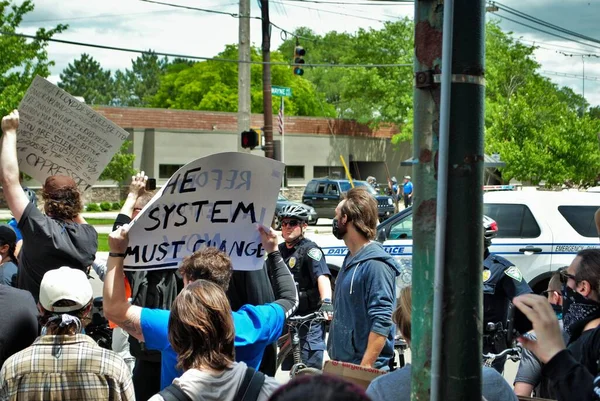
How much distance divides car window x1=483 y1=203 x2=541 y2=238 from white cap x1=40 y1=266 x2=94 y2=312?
28.2 ft

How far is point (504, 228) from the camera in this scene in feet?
37.5

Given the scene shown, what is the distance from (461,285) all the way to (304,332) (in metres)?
4.28

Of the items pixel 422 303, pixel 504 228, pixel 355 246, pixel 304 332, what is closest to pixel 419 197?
pixel 422 303

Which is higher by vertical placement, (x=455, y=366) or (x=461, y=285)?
(x=461, y=285)

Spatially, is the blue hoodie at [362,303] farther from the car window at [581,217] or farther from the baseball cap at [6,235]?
the car window at [581,217]

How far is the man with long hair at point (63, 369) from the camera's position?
343cm

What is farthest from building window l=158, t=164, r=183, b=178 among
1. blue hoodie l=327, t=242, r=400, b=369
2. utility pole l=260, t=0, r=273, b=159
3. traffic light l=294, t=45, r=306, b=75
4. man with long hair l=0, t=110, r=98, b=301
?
blue hoodie l=327, t=242, r=400, b=369

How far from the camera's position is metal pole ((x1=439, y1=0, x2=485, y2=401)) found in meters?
2.51

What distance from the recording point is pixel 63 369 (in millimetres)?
3445

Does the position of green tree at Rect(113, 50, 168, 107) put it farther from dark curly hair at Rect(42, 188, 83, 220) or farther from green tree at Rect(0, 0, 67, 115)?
dark curly hair at Rect(42, 188, 83, 220)

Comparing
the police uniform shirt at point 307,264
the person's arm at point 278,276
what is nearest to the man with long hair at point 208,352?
the person's arm at point 278,276

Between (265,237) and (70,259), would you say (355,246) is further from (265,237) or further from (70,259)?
(70,259)

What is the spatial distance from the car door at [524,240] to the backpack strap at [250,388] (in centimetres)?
843

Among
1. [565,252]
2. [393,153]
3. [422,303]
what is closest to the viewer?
[422,303]
